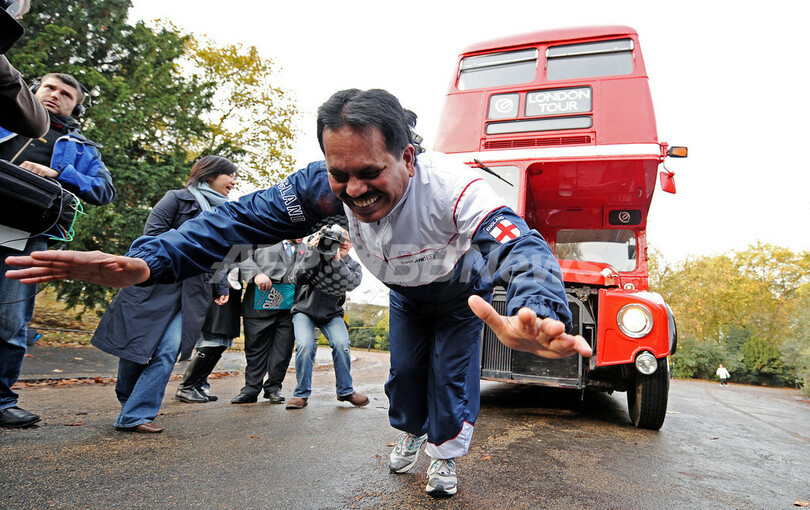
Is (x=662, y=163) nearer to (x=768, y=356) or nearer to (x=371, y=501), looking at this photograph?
(x=371, y=501)

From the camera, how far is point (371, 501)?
2207mm

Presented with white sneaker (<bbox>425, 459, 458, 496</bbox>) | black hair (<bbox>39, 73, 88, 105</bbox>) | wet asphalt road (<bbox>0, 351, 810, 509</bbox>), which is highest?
black hair (<bbox>39, 73, 88, 105</bbox>)

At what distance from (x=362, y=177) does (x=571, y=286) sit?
3.77 meters

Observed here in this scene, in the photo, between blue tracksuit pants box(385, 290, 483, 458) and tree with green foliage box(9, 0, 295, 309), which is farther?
tree with green foliage box(9, 0, 295, 309)

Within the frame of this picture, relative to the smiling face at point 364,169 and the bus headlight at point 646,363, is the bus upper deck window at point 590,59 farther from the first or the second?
the smiling face at point 364,169

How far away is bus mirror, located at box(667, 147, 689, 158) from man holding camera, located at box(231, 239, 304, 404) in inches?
160

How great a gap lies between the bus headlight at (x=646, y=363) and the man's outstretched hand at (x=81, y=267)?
4.00 metres

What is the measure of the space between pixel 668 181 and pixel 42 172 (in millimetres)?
5353

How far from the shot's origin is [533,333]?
1368 mm

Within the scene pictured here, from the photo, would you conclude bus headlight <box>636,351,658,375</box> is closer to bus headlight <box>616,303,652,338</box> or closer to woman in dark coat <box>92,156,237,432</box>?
bus headlight <box>616,303,652,338</box>

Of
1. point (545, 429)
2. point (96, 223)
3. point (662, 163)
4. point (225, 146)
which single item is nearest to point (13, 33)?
point (545, 429)

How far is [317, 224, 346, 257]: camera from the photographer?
4.53 metres

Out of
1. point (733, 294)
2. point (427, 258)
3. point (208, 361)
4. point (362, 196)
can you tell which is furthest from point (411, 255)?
point (733, 294)

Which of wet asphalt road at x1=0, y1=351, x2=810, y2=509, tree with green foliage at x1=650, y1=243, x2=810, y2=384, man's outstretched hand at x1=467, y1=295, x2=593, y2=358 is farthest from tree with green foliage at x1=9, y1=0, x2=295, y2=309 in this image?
tree with green foliage at x1=650, y1=243, x2=810, y2=384
